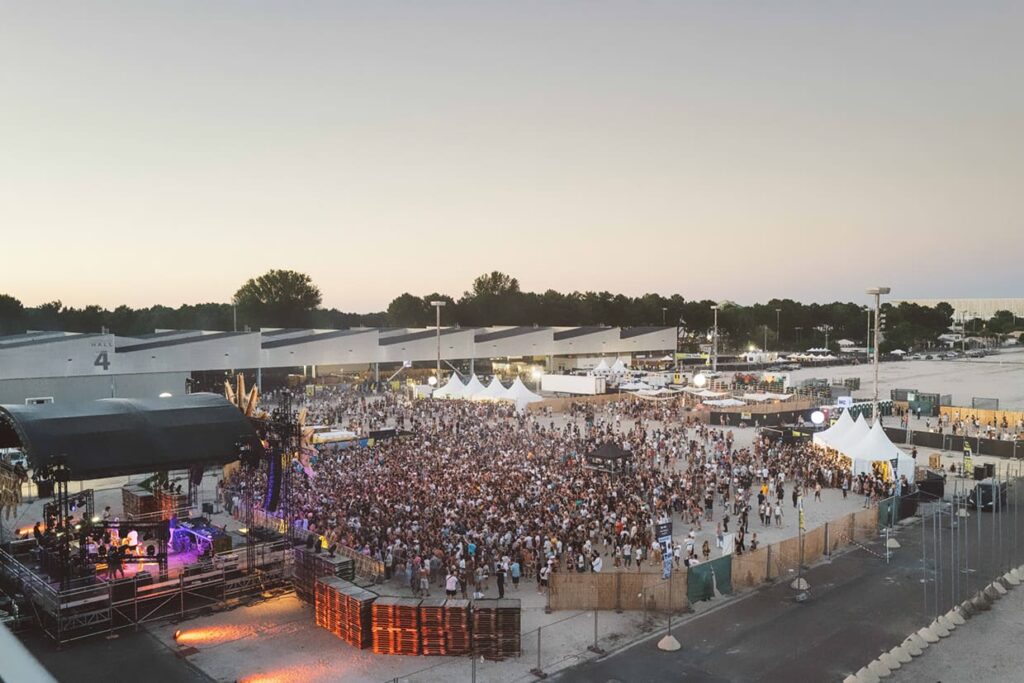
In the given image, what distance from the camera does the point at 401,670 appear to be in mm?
13352

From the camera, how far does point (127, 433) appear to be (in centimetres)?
1664

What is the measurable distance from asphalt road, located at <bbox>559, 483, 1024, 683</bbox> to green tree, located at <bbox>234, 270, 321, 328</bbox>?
10589 centimetres

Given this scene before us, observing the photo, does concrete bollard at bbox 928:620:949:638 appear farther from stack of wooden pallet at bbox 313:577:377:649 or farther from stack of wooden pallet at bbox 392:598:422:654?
stack of wooden pallet at bbox 313:577:377:649

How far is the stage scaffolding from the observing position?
14688mm

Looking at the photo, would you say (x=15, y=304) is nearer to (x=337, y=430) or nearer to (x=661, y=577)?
(x=337, y=430)

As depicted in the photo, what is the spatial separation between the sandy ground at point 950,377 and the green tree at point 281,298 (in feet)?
256

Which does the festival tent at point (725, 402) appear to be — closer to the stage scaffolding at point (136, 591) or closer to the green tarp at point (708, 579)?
the green tarp at point (708, 579)

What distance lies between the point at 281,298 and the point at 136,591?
10945 cm

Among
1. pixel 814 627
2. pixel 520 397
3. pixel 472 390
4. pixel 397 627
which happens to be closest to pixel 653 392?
pixel 520 397

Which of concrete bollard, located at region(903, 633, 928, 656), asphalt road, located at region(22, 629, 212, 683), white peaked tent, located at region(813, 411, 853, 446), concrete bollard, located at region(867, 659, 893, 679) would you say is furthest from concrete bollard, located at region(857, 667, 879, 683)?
white peaked tent, located at region(813, 411, 853, 446)

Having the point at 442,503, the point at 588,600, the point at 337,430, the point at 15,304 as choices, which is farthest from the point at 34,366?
the point at 15,304

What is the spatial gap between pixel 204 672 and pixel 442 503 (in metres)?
9.49

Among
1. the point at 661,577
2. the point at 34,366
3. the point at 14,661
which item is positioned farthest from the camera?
the point at 34,366

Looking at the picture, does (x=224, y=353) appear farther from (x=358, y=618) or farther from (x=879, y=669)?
(x=879, y=669)
